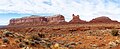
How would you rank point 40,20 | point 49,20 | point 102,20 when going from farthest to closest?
point 49,20, point 40,20, point 102,20

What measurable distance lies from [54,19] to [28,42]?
135m

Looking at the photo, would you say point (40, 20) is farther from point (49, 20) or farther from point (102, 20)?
point (102, 20)

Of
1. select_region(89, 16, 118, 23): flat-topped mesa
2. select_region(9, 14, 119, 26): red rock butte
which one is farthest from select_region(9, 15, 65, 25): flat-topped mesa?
select_region(89, 16, 118, 23): flat-topped mesa

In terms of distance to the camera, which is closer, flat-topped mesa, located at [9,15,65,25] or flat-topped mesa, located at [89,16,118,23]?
flat-topped mesa, located at [89,16,118,23]

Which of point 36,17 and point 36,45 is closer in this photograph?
point 36,45

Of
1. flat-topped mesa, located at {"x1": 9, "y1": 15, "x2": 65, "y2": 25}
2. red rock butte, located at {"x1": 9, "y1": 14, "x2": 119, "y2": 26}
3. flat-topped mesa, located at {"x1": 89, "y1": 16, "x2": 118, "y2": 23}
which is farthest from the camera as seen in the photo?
flat-topped mesa, located at {"x1": 9, "y1": 15, "x2": 65, "y2": 25}

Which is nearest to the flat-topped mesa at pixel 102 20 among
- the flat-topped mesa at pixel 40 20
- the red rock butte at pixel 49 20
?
the red rock butte at pixel 49 20

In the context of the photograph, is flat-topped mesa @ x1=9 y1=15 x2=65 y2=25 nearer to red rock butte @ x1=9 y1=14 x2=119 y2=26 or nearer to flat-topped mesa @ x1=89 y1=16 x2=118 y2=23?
red rock butte @ x1=9 y1=14 x2=119 y2=26

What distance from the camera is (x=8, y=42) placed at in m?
20.3

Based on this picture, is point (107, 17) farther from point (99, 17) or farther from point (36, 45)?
point (36, 45)

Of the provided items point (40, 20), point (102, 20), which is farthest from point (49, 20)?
point (102, 20)

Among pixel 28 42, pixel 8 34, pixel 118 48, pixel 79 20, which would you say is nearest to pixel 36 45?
pixel 28 42

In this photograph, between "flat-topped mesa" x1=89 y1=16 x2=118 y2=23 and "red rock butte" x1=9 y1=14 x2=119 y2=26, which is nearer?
"flat-topped mesa" x1=89 y1=16 x2=118 y2=23

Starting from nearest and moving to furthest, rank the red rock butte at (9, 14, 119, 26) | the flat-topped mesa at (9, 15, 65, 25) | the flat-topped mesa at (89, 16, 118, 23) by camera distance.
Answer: the flat-topped mesa at (89, 16, 118, 23) → the red rock butte at (9, 14, 119, 26) → the flat-topped mesa at (9, 15, 65, 25)
